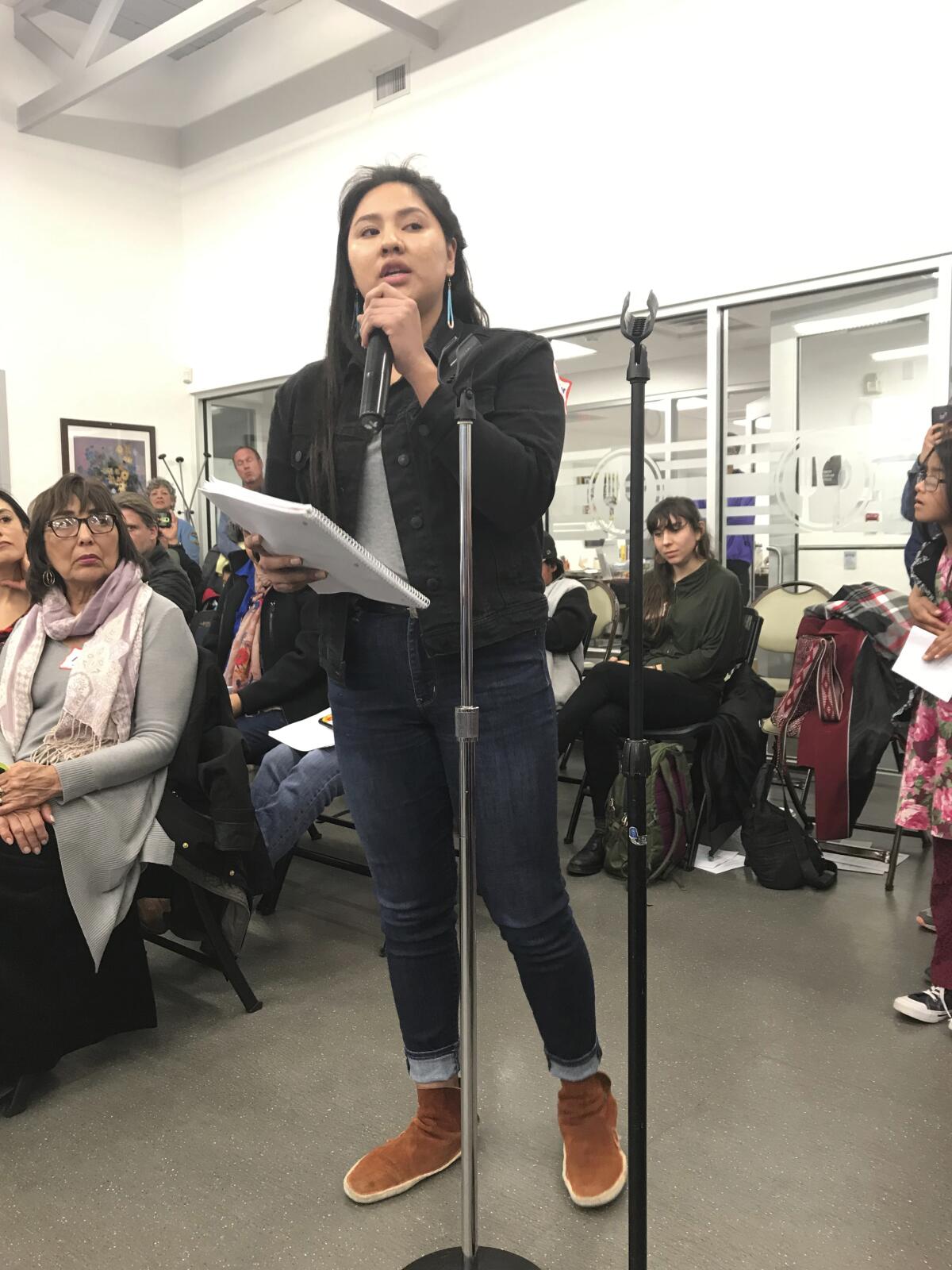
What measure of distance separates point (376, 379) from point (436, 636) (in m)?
0.36

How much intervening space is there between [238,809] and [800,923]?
65.3 inches

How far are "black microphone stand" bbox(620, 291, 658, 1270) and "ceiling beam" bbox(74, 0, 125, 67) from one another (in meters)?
6.61

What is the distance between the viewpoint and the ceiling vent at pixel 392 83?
5980 mm

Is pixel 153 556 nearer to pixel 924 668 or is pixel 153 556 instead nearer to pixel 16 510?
pixel 16 510

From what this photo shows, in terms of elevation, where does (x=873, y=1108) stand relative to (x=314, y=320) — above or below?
below

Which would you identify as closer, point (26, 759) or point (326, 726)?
point (26, 759)

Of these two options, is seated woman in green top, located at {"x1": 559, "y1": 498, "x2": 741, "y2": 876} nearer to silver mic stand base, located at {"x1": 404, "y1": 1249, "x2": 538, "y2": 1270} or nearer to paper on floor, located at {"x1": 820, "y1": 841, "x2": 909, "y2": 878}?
paper on floor, located at {"x1": 820, "y1": 841, "x2": 909, "y2": 878}

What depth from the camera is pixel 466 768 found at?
1.19 m

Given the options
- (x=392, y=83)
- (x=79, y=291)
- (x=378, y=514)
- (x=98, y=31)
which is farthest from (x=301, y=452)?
(x=79, y=291)

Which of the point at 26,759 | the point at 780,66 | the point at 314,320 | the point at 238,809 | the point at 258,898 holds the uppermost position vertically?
the point at 780,66

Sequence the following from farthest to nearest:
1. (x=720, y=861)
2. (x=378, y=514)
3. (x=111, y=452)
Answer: (x=111, y=452) → (x=720, y=861) → (x=378, y=514)

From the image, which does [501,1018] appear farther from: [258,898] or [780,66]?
[780,66]

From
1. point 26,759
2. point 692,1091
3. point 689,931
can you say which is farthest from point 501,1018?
point 26,759

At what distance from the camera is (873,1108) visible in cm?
186
